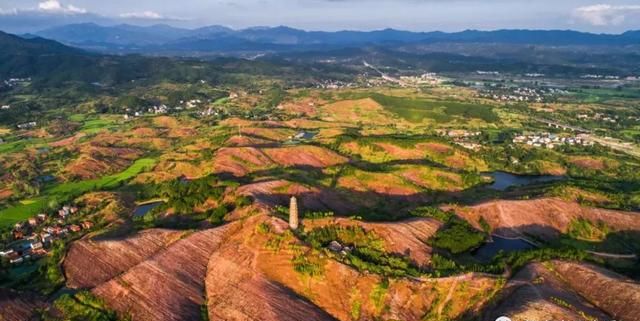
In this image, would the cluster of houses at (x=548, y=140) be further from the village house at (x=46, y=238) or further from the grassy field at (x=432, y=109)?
the village house at (x=46, y=238)

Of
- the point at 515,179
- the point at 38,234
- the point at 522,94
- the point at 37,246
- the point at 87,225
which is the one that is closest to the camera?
the point at 37,246

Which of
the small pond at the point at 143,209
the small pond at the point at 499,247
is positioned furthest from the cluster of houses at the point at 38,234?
the small pond at the point at 499,247

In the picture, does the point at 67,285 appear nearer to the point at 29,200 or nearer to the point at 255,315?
the point at 255,315

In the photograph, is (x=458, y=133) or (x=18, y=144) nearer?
(x=18, y=144)

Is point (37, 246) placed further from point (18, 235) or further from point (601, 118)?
point (601, 118)

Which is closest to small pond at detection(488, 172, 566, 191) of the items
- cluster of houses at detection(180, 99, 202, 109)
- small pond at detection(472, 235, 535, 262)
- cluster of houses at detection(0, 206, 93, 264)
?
small pond at detection(472, 235, 535, 262)

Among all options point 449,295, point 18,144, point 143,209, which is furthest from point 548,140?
point 18,144

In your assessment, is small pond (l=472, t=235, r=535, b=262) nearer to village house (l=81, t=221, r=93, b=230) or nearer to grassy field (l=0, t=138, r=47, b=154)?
village house (l=81, t=221, r=93, b=230)
